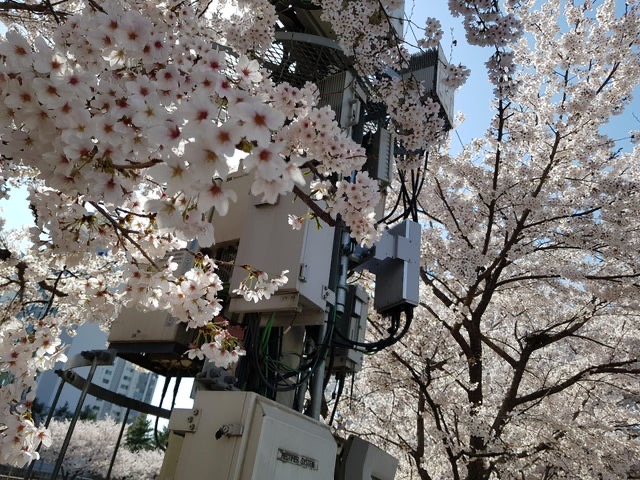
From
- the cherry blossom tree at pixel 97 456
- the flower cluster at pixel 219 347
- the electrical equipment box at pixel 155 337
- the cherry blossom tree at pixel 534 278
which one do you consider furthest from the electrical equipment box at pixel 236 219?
the cherry blossom tree at pixel 97 456

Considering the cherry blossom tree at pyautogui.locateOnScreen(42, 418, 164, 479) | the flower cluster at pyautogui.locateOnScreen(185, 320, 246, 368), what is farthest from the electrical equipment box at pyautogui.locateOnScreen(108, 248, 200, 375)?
the cherry blossom tree at pyautogui.locateOnScreen(42, 418, 164, 479)

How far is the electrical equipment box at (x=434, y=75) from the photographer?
12.7 feet

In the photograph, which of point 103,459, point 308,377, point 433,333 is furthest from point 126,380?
point 308,377

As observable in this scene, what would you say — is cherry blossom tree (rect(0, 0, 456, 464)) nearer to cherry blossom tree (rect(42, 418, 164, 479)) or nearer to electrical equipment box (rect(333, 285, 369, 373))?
electrical equipment box (rect(333, 285, 369, 373))

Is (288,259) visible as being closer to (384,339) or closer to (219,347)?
(219,347)

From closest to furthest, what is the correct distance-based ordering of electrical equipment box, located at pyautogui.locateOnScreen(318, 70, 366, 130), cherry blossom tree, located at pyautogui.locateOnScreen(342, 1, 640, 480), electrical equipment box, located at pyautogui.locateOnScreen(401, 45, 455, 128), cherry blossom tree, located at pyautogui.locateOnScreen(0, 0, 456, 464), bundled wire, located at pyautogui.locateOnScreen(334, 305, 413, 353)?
cherry blossom tree, located at pyautogui.locateOnScreen(0, 0, 456, 464) < bundled wire, located at pyautogui.locateOnScreen(334, 305, 413, 353) < electrical equipment box, located at pyautogui.locateOnScreen(318, 70, 366, 130) < electrical equipment box, located at pyautogui.locateOnScreen(401, 45, 455, 128) < cherry blossom tree, located at pyautogui.locateOnScreen(342, 1, 640, 480)

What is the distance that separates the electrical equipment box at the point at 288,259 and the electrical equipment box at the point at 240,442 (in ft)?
2.06

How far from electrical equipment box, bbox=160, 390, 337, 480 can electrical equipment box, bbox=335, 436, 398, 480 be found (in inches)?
18.1

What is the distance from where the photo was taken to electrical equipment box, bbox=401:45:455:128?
3.88 metres

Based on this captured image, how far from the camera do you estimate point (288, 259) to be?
255 centimetres

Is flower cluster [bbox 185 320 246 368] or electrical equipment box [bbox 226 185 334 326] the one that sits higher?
electrical equipment box [bbox 226 185 334 326]

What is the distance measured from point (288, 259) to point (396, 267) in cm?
96

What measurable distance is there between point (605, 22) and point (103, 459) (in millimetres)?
28236

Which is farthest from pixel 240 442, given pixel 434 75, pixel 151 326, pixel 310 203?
pixel 434 75
